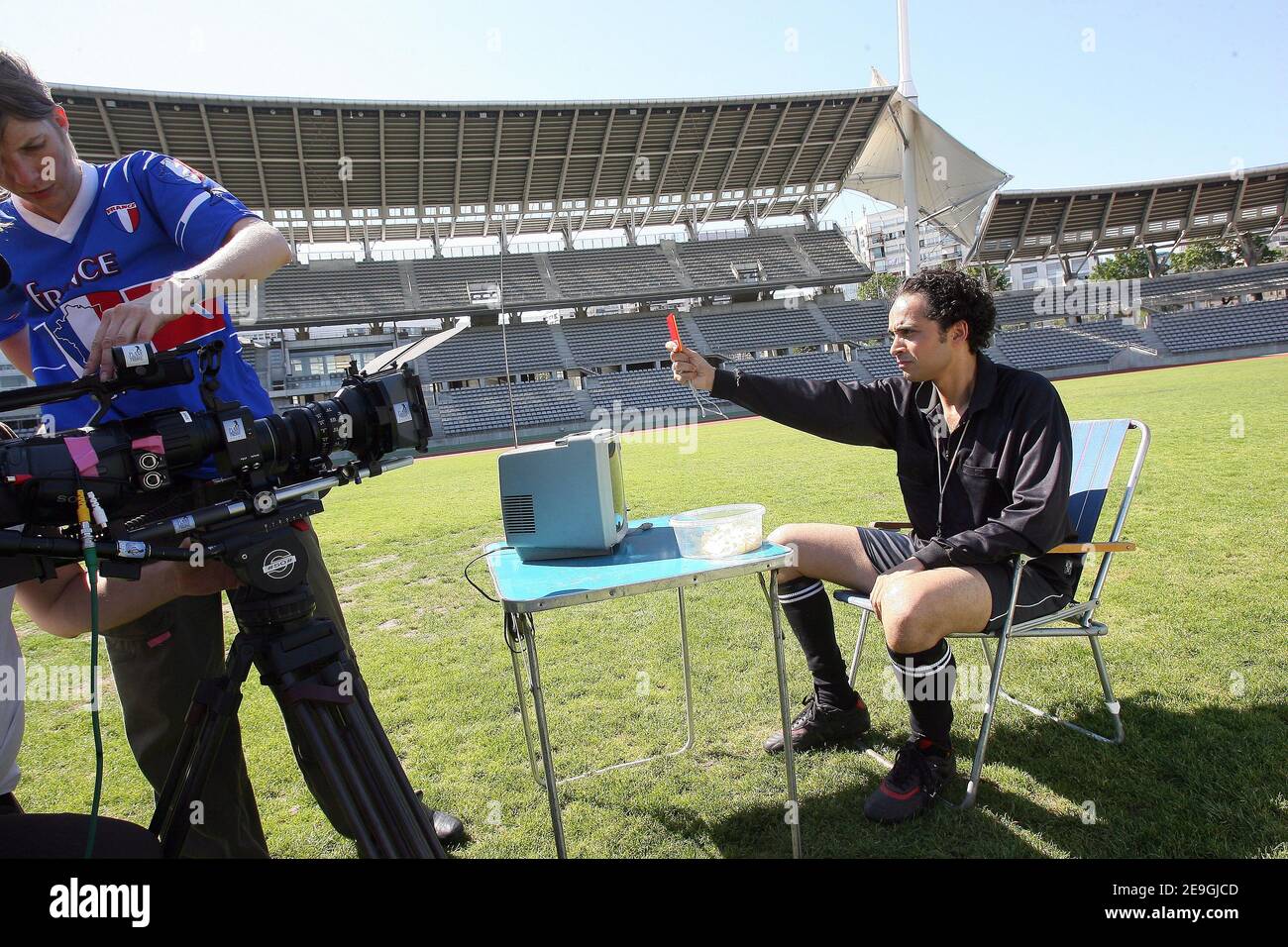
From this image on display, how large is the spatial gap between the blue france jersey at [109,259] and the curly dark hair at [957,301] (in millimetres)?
1979

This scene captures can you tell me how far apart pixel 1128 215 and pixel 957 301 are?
39950mm

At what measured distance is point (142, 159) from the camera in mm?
1771

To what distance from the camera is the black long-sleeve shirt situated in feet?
7.11

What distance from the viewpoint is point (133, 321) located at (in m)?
1.30

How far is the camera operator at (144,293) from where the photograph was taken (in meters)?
1.59

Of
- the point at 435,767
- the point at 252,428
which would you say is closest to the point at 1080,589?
the point at 435,767

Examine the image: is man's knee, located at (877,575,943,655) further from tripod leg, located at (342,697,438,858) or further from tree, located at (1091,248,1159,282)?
tree, located at (1091,248,1159,282)

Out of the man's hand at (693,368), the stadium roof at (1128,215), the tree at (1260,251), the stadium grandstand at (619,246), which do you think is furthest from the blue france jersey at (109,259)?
the tree at (1260,251)

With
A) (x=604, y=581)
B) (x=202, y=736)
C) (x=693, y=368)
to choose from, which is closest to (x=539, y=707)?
(x=604, y=581)

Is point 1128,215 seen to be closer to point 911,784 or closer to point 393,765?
point 911,784

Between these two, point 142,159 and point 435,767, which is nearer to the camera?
point 142,159

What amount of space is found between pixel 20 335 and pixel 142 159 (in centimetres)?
51

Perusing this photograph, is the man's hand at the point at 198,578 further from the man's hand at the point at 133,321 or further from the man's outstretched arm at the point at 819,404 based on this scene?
the man's outstretched arm at the point at 819,404
